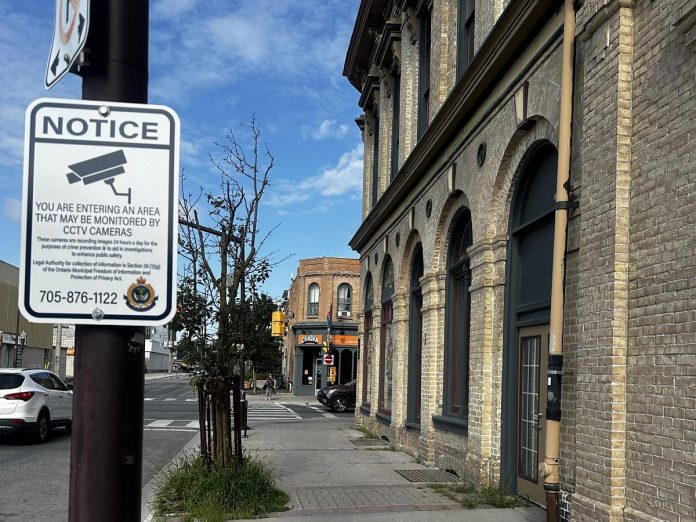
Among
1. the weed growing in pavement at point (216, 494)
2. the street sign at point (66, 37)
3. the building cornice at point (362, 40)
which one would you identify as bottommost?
the weed growing in pavement at point (216, 494)

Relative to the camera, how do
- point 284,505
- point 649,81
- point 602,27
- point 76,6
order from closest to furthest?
point 76,6 → point 649,81 → point 602,27 → point 284,505

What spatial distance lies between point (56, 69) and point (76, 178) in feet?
1.66

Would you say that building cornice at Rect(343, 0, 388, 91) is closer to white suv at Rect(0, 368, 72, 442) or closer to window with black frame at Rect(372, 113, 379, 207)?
window with black frame at Rect(372, 113, 379, 207)

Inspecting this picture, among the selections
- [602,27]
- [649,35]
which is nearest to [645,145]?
[649,35]

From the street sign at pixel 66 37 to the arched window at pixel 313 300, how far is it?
4395 centimetres

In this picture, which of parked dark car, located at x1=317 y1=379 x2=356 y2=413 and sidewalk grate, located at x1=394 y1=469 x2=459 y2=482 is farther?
parked dark car, located at x1=317 y1=379 x2=356 y2=413

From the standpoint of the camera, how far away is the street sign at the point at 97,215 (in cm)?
240

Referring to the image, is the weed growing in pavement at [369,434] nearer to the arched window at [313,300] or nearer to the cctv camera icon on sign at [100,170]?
the cctv camera icon on sign at [100,170]

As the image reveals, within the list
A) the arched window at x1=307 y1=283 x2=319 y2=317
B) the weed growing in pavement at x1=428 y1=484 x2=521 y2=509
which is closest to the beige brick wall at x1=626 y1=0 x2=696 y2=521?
the weed growing in pavement at x1=428 y1=484 x2=521 y2=509

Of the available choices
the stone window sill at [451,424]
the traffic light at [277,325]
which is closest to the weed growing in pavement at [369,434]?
the traffic light at [277,325]

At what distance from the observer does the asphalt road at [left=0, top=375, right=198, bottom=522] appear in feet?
30.5

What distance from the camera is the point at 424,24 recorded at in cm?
1662

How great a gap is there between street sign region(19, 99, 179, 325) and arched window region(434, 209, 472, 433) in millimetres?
10379

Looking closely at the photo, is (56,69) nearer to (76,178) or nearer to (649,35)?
(76,178)
